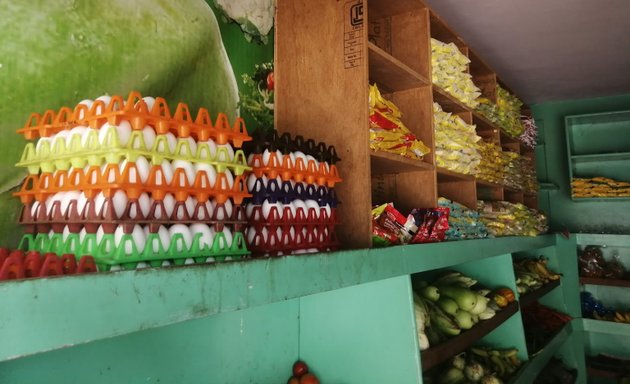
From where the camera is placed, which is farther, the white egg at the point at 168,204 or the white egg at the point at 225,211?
the white egg at the point at 225,211

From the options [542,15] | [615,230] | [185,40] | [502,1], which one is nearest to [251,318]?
[185,40]

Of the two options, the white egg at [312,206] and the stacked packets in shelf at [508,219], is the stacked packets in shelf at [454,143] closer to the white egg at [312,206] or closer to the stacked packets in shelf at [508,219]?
the stacked packets in shelf at [508,219]

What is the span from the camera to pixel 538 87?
15.9 feet

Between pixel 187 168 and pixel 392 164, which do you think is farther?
pixel 392 164

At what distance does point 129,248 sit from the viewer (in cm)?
91

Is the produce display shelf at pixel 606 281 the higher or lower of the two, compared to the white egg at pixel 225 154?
lower

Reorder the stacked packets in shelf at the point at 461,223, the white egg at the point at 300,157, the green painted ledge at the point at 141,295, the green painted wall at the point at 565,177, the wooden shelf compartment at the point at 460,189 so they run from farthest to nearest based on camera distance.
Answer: the green painted wall at the point at 565,177 → the wooden shelf compartment at the point at 460,189 → the stacked packets in shelf at the point at 461,223 → the white egg at the point at 300,157 → the green painted ledge at the point at 141,295

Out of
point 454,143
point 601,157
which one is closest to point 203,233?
point 454,143

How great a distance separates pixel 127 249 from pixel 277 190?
1.76 ft

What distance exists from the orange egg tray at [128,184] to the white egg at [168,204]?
0.04 feet

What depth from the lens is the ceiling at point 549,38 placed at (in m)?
3.03

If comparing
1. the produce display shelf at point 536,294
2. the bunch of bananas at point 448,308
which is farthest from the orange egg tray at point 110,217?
the produce display shelf at point 536,294

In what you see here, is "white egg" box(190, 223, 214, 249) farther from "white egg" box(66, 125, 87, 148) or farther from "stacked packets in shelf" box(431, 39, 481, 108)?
"stacked packets in shelf" box(431, 39, 481, 108)

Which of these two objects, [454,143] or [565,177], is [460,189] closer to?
[454,143]
